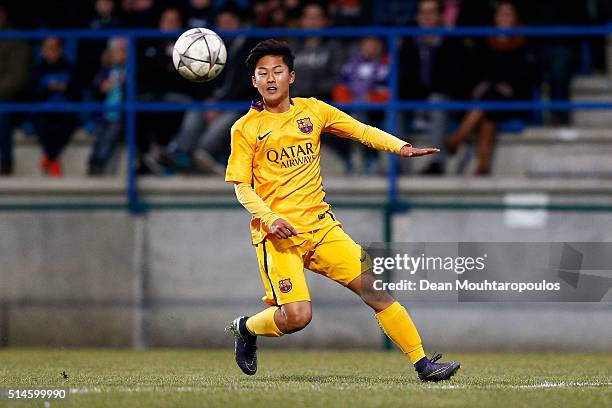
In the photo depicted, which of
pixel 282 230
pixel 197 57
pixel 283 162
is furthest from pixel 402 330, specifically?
pixel 197 57

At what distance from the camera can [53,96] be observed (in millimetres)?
12859

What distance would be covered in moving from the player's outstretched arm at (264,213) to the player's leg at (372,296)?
0.38 metres

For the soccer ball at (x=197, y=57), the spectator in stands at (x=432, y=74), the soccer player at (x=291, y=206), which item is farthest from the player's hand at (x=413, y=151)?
the spectator in stands at (x=432, y=74)

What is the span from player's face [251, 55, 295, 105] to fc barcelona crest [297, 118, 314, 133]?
200mm

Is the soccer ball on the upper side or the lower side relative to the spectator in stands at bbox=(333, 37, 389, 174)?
Answer: upper

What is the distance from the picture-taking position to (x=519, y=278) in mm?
11695

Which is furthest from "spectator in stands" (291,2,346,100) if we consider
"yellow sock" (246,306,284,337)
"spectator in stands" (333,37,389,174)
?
"yellow sock" (246,306,284,337)

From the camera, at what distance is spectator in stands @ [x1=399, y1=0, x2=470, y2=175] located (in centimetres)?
1216

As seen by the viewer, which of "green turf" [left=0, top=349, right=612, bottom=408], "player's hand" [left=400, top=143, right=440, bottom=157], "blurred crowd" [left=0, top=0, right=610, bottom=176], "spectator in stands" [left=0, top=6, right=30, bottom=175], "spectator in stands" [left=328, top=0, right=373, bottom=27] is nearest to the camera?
"green turf" [left=0, top=349, right=612, bottom=408]

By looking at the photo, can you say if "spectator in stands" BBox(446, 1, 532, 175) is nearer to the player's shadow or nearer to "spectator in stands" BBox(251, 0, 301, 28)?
"spectator in stands" BBox(251, 0, 301, 28)

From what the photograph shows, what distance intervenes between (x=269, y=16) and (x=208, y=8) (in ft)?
2.30

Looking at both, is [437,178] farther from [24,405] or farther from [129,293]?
[24,405]

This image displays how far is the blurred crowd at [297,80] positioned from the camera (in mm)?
12172

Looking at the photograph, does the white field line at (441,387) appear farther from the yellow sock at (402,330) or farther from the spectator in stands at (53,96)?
the spectator in stands at (53,96)
